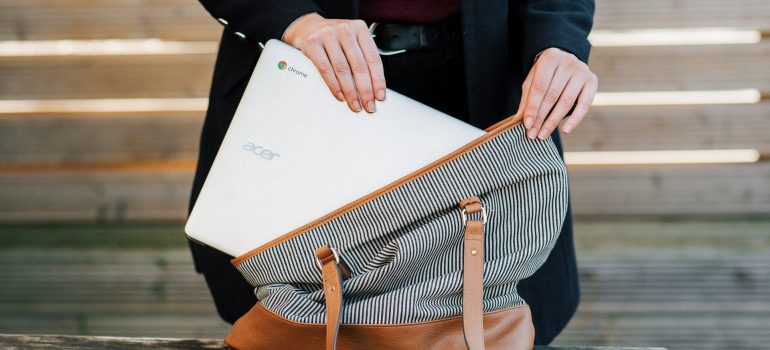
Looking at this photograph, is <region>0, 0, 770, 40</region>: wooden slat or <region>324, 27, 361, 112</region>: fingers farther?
<region>0, 0, 770, 40</region>: wooden slat

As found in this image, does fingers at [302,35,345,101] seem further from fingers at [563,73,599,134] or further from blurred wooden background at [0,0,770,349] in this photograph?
blurred wooden background at [0,0,770,349]

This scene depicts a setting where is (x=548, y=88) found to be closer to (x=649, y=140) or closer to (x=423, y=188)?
(x=423, y=188)

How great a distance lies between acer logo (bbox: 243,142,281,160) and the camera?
887mm

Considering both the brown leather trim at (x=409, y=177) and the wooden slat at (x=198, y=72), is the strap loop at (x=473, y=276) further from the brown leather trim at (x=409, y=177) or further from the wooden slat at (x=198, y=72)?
the wooden slat at (x=198, y=72)

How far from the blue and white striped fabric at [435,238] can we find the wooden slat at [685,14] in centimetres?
148

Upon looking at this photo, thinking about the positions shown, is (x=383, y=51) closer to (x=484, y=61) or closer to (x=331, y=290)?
(x=484, y=61)

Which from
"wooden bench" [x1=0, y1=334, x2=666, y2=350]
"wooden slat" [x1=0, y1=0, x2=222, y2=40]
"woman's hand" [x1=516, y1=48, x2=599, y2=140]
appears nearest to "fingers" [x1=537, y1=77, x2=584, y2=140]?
"woman's hand" [x1=516, y1=48, x2=599, y2=140]

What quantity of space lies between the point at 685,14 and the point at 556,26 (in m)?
1.41

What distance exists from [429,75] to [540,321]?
453 millimetres

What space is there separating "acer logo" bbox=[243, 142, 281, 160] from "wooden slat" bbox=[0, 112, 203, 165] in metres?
1.46

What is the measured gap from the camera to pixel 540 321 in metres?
1.19

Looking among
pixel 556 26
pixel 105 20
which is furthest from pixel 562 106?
pixel 105 20

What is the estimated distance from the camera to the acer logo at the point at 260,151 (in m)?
0.89

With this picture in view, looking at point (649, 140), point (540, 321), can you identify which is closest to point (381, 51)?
point (540, 321)
